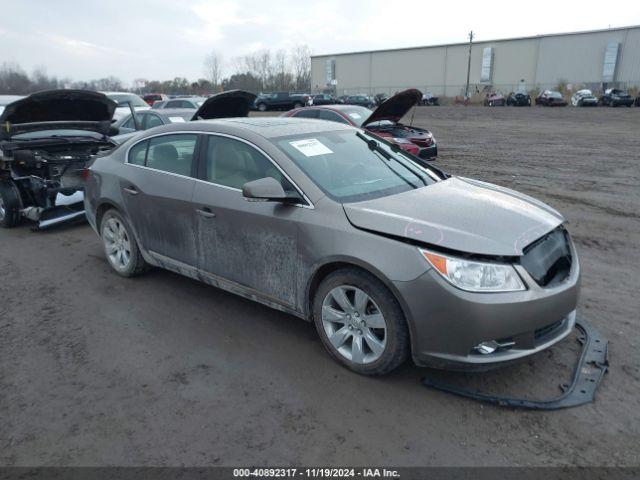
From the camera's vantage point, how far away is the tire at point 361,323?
3148mm

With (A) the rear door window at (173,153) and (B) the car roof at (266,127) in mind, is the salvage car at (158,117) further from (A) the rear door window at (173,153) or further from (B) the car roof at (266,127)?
(B) the car roof at (266,127)

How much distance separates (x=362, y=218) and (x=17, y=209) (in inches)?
245

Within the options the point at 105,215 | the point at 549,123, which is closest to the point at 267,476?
the point at 105,215

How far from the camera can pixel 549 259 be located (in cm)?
327

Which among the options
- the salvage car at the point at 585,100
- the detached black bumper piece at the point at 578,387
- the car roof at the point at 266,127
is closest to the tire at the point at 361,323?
the detached black bumper piece at the point at 578,387

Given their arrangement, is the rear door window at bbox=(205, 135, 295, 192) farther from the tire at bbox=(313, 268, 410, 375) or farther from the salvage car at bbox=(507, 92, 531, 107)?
the salvage car at bbox=(507, 92, 531, 107)

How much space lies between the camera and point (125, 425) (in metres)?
2.96

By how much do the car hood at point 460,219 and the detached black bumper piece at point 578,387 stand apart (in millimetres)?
927

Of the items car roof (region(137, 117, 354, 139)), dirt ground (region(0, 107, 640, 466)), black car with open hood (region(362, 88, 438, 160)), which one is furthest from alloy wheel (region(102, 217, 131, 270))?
black car with open hood (region(362, 88, 438, 160))

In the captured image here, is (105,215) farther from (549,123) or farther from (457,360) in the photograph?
(549,123)

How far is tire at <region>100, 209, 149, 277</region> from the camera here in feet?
16.6

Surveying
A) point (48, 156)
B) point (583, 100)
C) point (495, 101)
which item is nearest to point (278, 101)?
point (495, 101)

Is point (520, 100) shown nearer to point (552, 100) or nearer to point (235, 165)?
point (552, 100)

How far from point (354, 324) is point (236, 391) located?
90cm
